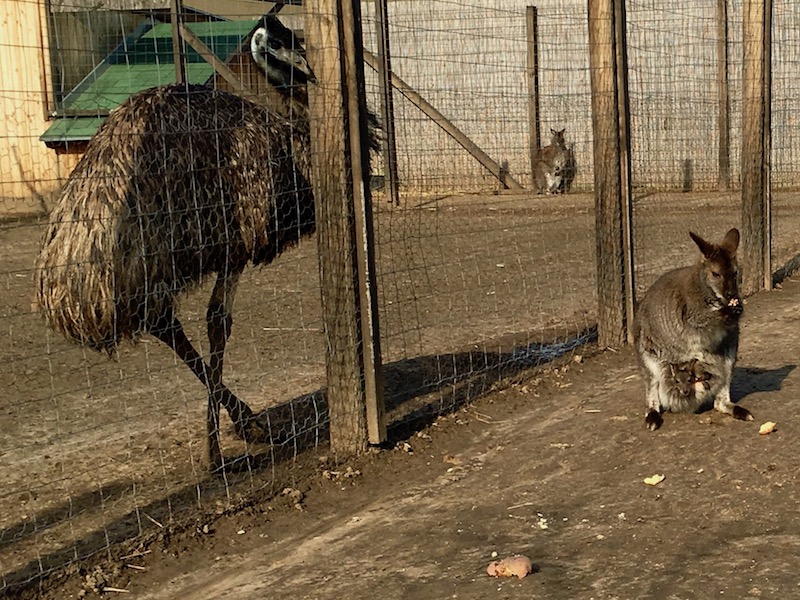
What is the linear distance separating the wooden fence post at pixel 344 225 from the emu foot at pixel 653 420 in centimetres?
127

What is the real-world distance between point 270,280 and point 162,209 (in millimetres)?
4928

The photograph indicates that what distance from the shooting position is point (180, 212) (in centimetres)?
481

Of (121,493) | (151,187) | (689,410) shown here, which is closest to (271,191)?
(151,187)

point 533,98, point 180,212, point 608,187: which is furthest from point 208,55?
point 180,212

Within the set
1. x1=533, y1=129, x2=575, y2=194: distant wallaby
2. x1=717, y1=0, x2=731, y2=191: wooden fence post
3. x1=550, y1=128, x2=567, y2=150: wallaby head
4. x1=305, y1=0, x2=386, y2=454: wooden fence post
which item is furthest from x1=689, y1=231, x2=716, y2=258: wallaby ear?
x1=717, y1=0, x2=731, y2=191: wooden fence post

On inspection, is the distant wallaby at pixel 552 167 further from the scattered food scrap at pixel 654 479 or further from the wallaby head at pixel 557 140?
the scattered food scrap at pixel 654 479

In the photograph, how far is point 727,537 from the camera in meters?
4.15

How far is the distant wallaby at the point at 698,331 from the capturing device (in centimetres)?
532

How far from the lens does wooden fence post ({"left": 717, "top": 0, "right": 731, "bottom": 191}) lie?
13508 mm

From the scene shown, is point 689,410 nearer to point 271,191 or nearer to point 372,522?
point 372,522

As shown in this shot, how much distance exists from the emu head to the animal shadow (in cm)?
277

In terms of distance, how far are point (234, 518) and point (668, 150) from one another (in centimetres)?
804

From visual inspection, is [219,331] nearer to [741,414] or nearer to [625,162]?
[741,414]

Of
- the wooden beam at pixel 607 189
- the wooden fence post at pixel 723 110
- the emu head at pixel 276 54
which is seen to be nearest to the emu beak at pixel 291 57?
the emu head at pixel 276 54
